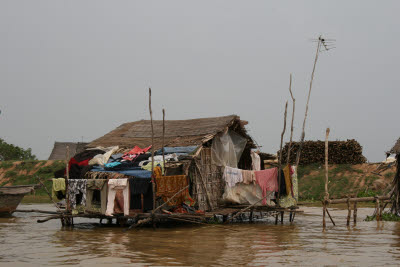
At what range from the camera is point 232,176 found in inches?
583

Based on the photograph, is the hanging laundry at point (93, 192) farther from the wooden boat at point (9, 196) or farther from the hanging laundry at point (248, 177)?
Answer: the wooden boat at point (9, 196)

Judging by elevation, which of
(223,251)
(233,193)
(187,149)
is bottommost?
(223,251)

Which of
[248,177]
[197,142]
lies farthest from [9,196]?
[248,177]

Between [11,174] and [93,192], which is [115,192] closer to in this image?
[93,192]

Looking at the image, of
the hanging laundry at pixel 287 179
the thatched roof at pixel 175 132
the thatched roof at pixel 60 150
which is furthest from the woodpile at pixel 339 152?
the thatched roof at pixel 60 150

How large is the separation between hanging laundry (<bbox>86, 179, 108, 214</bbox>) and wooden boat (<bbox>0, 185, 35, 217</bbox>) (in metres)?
5.24

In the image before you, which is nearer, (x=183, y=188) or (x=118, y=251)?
(x=118, y=251)

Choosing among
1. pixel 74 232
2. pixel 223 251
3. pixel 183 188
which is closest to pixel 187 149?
pixel 183 188

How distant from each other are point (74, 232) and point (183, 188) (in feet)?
10.1

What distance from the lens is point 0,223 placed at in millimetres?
15711

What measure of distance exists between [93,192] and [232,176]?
4.14 meters

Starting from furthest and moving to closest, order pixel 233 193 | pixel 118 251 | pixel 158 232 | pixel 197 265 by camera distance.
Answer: pixel 233 193 < pixel 158 232 < pixel 118 251 < pixel 197 265

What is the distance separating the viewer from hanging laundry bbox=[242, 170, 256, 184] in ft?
49.2

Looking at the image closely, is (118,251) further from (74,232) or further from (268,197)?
(268,197)
